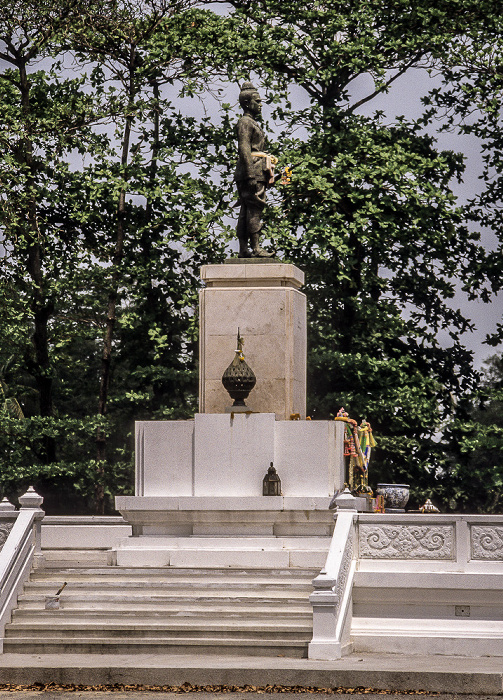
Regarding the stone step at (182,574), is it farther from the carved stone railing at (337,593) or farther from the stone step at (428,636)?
the stone step at (428,636)

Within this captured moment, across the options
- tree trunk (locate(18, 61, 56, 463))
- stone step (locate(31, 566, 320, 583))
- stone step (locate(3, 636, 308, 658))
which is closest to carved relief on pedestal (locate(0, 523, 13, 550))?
stone step (locate(31, 566, 320, 583))

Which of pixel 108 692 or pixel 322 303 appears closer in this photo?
pixel 108 692

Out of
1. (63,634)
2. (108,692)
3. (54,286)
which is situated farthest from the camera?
(54,286)

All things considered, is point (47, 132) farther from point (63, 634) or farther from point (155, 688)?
point (155, 688)

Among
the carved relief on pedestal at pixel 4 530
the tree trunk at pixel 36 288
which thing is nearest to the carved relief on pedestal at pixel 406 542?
the carved relief on pedestal at pixel 4 530

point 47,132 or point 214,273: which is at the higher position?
point 47,132

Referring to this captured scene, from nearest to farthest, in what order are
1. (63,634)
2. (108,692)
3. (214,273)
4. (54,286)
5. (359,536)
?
(108,692) < (63,634) < (359,536) < (214,273) < (54,286)

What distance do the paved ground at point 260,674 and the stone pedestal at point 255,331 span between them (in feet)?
20.0

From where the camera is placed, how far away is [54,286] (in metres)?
29.5

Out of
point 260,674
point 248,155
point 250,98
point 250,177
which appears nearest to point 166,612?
point 260,674

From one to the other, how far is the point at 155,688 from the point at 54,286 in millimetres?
17861

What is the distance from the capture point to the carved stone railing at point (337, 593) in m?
14.6

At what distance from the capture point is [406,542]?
53.8ft

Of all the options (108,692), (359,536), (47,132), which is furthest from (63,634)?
(47,132)
